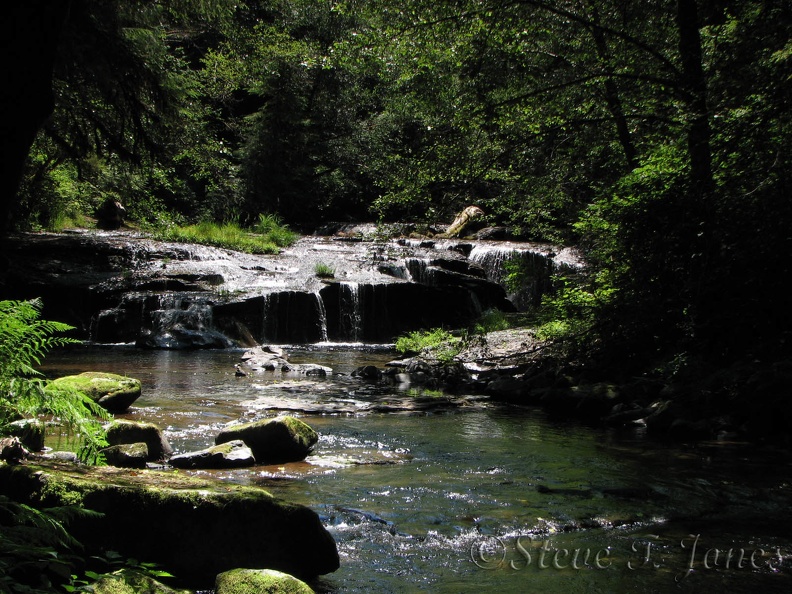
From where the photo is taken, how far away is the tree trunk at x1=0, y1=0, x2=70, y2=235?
2668 mm

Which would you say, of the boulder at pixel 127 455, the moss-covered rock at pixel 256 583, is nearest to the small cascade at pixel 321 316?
the boulder at pixel 127 455

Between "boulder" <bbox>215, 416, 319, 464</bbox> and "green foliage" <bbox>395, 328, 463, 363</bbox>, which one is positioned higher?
"green foliage" <bbox>395, 328, 463, 363</bbox>

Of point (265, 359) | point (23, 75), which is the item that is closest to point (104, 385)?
point (265, 359)

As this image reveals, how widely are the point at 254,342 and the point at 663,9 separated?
1242cm

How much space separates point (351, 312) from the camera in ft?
64.2

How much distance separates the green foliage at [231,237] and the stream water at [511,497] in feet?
43.2

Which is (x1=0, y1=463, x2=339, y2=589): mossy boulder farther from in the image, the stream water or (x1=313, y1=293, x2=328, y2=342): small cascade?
(x1=313, y1=293, x2=328, y2=342): small cascade

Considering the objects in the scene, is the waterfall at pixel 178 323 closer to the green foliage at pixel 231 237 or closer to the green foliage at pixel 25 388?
the green foliage at pixel 231 237

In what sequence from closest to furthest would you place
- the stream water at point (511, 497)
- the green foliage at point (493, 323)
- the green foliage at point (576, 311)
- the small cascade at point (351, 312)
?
1. the stream water at point (511, 497)
2. the green foliage at point (576, 311)
3. the green foliage at point (493, 323)
4. the small cascade at point (351, 312)

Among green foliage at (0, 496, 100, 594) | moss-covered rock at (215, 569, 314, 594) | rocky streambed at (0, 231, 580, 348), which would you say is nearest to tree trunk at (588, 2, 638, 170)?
rocky streambed at (0, 231, 580, 348)

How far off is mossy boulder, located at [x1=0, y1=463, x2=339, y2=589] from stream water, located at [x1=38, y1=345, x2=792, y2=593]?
1.32ft

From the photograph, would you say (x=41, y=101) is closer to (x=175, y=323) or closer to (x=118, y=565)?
(x=118, y=565)

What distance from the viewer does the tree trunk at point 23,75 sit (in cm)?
267

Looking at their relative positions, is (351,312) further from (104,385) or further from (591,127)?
(104,385)
